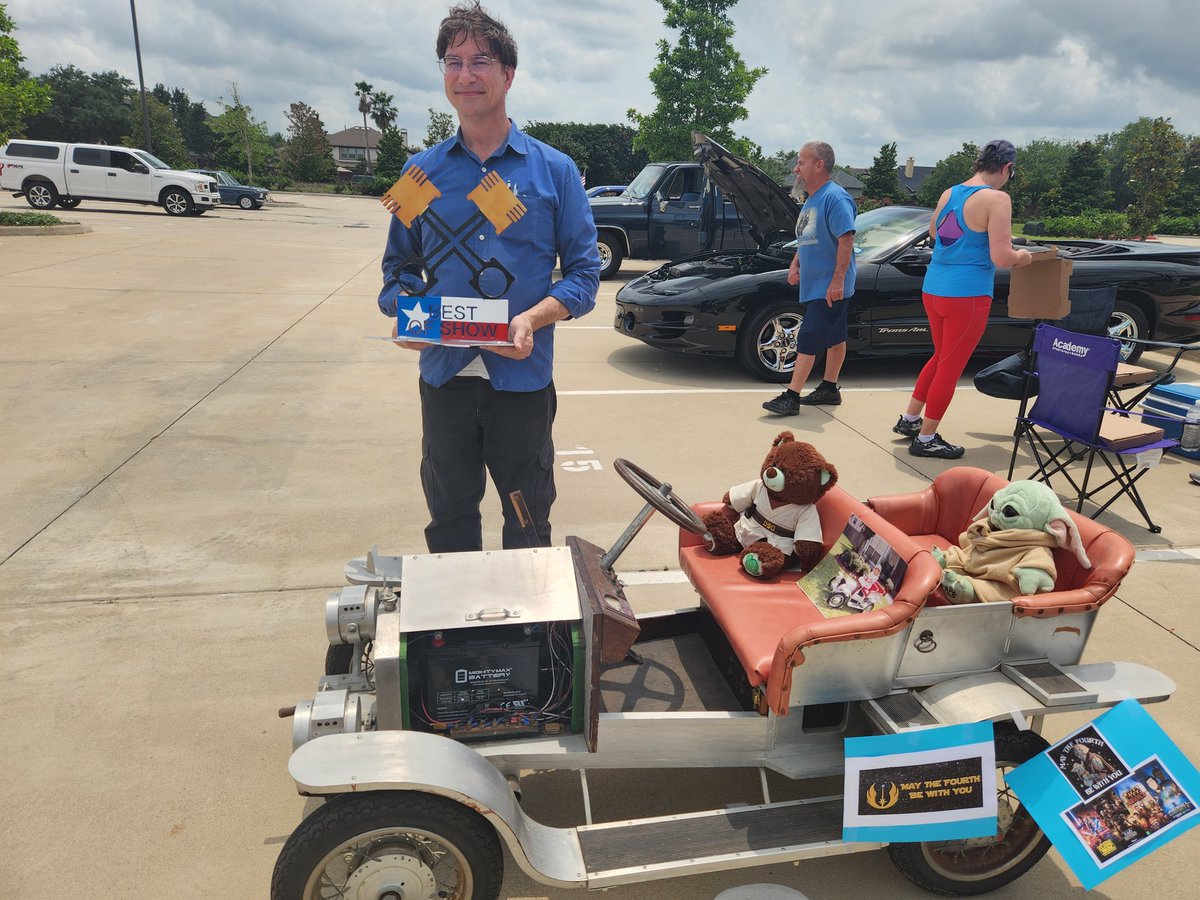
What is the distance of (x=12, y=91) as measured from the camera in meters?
15.6

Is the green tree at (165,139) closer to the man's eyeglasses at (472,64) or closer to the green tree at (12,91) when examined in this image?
the green tree at (12,91)

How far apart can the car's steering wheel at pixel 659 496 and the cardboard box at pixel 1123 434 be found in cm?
300

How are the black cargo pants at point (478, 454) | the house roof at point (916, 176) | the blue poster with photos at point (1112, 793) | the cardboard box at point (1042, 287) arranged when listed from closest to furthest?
1. the blue poster with photos at point (1112, 793)
2. the black cargo pants at point (478, 454)
3. the cardboard box at point (1042, 287)
4. the house roof at point (916, 176)

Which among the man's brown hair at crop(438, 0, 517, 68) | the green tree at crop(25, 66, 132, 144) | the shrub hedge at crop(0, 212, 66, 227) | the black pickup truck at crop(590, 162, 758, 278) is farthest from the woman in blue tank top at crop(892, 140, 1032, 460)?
the green tree at crop(25, 66, 132, 144)

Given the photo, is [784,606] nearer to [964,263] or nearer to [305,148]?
[964,263]

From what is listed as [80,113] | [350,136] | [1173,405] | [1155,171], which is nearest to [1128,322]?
[1173,405]

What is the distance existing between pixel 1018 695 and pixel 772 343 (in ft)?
17.3

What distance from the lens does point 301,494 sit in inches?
182

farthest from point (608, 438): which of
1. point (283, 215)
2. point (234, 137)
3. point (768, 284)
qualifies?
point (234, 137)

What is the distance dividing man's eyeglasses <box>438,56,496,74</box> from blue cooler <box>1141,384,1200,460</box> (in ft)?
17.5

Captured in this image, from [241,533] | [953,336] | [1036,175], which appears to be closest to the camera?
[241,533]

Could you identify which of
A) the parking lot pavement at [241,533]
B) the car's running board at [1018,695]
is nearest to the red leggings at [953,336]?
the parking lot pavement at [241,533]

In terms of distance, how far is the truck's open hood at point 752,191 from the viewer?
756 cm

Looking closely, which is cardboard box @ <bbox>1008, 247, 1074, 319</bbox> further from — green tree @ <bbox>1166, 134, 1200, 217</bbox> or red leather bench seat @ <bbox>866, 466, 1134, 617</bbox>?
green tree @ <bbox>1166, 134, 1200, 217</bbox>
